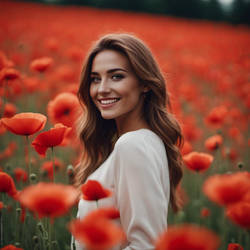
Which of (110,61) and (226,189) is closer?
(226,189)

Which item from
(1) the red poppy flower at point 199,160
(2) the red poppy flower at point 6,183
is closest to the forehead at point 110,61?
(1) the red poppy flower at point 199,160

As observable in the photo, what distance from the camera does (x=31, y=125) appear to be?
144 cm

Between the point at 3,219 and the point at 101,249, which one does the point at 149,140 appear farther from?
the point at 3,219

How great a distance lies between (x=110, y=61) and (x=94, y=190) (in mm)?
860

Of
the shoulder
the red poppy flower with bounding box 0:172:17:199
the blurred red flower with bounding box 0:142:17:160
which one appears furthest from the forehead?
the blurred red flower with bounding box 0:142:17:160

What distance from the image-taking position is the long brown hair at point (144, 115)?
1.80 meters

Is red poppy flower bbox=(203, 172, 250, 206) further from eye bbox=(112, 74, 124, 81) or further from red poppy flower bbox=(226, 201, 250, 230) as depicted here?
eye bbox=(112, 74, 124, 81)

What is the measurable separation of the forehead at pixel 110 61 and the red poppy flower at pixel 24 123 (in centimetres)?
51

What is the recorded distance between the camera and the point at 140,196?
52.7 inches

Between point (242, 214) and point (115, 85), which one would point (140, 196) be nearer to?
point (242, 214)

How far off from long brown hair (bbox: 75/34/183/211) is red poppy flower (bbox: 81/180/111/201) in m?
0.72

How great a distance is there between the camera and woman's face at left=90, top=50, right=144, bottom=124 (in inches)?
68.3

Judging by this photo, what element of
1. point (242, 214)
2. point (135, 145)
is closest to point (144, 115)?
point (135, 145)

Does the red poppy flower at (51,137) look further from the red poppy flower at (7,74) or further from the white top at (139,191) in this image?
the red poppy flower at (7,74)
